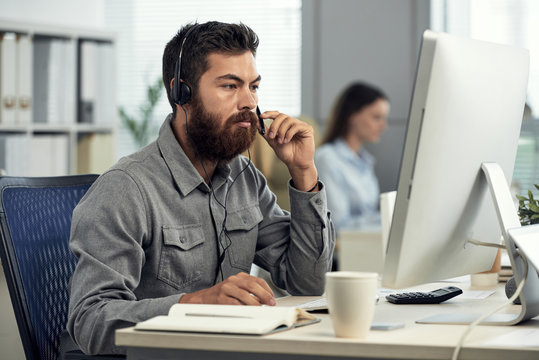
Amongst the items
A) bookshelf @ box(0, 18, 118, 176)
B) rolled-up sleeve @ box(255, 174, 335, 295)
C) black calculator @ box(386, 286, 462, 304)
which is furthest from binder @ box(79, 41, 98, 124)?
black calculator @ box(386, 286, 462, 304)

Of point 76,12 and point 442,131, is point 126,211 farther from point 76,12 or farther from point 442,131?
point 76,12

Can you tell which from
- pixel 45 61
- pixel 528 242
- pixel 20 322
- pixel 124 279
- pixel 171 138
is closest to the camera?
pixel 528 242

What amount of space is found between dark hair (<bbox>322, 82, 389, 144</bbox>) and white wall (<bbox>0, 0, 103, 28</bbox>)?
1506 millimetres

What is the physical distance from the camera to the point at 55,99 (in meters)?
3.77

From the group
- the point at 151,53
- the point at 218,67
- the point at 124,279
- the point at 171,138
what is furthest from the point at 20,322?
the point at 151,53

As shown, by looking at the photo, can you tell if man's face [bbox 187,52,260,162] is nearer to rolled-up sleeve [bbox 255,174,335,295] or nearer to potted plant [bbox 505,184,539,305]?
rolled-up sleeve [bbox 255,174,335,295]

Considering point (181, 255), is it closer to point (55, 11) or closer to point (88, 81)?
point (88, 81)

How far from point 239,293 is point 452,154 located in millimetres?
386

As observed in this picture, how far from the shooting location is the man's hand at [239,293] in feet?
3.89

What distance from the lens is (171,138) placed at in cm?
162

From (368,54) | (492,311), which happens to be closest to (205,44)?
(492,311)

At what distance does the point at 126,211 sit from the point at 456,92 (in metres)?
0.65

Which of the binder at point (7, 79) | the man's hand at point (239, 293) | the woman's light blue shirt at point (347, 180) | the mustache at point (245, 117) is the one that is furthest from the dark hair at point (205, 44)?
the woman's light blue shirt at point (347, 180)

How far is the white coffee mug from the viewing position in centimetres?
98
